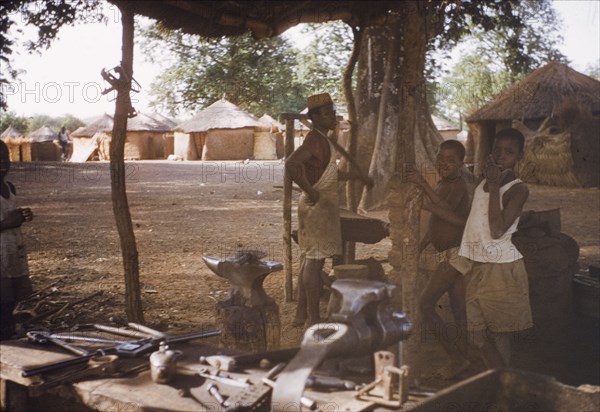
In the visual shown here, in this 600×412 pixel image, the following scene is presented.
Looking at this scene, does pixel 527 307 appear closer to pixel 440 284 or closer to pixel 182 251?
pixel 440 284

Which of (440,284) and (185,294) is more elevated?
(440,284)

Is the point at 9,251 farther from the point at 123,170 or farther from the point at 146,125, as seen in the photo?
the point at 146,125

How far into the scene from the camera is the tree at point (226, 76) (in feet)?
109

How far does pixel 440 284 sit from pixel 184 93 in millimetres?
35886

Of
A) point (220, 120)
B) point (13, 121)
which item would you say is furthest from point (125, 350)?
point (13, 121)

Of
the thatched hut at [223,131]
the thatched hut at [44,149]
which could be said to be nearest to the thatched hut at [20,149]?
the thatched hut at [44,149]

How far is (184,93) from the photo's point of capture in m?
37.9

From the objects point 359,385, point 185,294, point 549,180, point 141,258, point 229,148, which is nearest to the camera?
point 359,385

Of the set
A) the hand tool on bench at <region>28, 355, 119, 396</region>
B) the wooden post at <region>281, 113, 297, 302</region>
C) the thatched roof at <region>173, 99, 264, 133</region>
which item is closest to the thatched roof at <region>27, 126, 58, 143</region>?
the thatched roof at <region>173, 99, 264, 133</region>

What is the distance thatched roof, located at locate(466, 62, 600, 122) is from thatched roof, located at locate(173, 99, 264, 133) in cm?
1556

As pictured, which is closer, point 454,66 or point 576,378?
point 576,378

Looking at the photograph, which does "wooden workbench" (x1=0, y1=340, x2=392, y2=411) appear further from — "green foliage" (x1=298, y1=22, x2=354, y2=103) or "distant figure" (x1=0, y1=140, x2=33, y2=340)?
"green foliage" (x1=298, y1=22, x2=354, y2=103)

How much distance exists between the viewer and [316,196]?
4.77 m

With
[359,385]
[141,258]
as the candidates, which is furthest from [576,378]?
[141,258]
